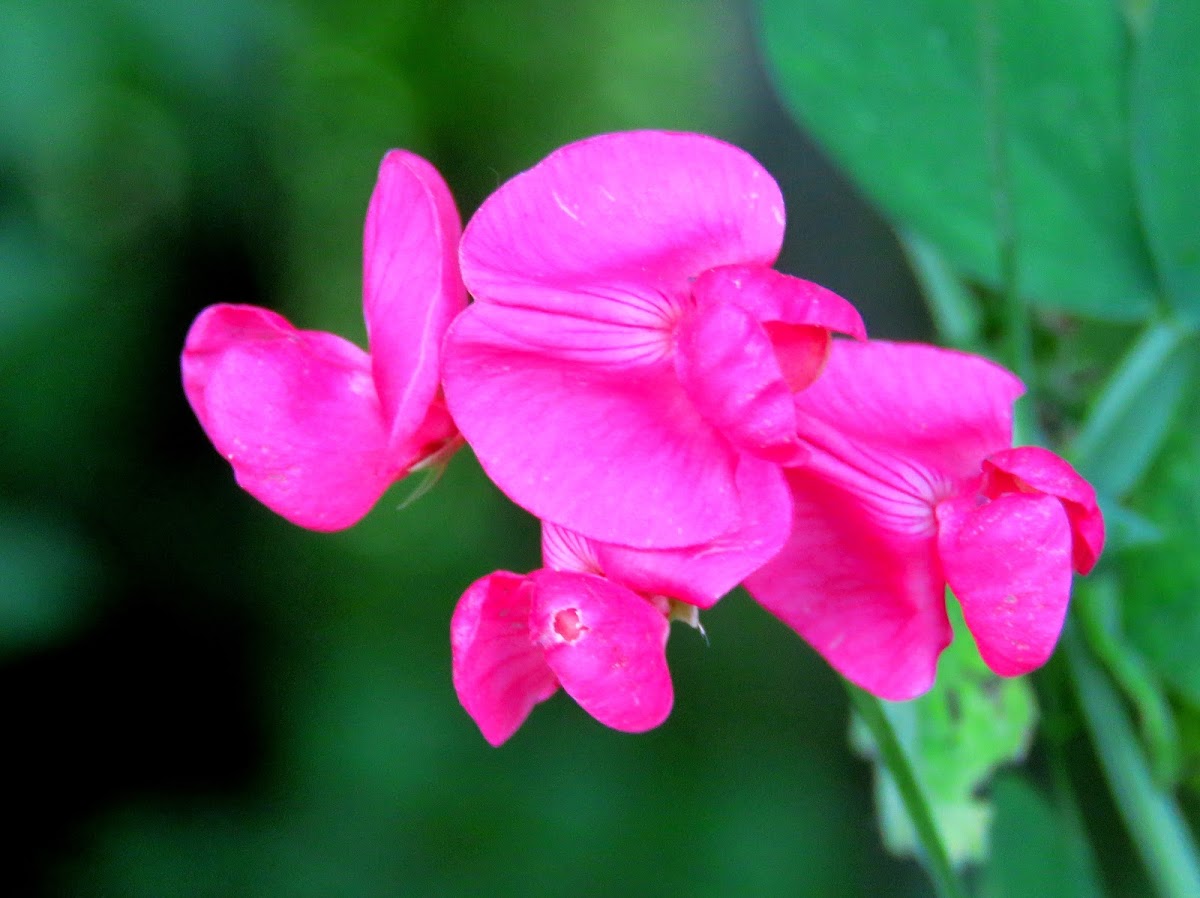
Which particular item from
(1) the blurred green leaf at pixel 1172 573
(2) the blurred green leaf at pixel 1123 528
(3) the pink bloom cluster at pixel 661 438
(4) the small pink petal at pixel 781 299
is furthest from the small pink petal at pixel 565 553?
(1) the blurred green leaf at pixel 1172 573

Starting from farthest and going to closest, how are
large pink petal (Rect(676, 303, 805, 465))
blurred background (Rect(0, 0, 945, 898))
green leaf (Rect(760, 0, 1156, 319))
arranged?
1. blurred background (Rect(0, 0, 945, 898))
2. green leaf (Rect(760, 0, 1156, 319))
3. large pink petal (Rect(676, 303, 805, 465))

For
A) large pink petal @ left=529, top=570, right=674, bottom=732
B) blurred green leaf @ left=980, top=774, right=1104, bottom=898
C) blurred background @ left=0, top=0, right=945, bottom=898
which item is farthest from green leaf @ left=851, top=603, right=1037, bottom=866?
blurred background @ left=0, top=0, right=945, bottom=898

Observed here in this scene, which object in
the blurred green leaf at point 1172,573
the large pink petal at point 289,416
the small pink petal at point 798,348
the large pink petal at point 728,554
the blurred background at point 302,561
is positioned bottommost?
the blurred background at point 302,561

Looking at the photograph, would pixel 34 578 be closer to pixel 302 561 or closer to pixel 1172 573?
pixel 302 561

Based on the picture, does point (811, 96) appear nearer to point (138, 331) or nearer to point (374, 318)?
point (374, 318)

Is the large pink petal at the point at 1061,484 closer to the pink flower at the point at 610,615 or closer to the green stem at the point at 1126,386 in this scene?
the pink flower at the point at 610,615

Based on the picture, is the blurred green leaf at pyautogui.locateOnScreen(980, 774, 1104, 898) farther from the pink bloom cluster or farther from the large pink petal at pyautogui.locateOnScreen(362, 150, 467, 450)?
the large pink petal at pyautogui.locateOnScreen(362, 150, 467, 450)

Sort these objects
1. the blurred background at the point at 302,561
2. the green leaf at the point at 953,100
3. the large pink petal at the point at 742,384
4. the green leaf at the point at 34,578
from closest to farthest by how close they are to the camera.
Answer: the large pink petal at the point at 742,384 → the green leaf at the point at 953,100 → the green leaf at the point at 34,578 → the blurred background at the point at 302,561
